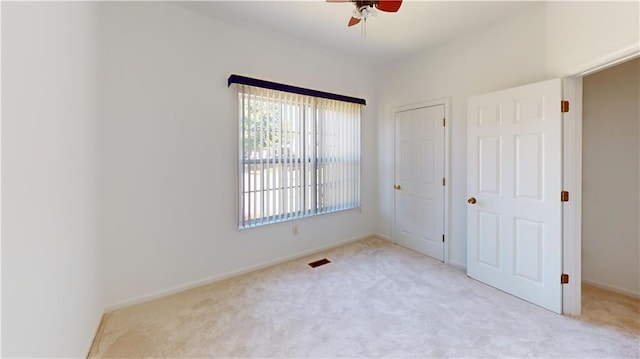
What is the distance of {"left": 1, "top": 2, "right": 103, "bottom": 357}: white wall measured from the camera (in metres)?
0.94

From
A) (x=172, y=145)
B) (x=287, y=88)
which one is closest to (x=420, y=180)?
(x=287, y=88)

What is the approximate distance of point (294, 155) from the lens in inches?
125

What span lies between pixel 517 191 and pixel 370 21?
2.27 metres

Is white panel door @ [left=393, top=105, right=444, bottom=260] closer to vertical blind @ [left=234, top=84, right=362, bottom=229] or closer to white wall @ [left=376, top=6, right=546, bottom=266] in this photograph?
white wall @ [left=376, top=6, right=546, bottom=266]

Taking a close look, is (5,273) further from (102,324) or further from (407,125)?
(407,125)

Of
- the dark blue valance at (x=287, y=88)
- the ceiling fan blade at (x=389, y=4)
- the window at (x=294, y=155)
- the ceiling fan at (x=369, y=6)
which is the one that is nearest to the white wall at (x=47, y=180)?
the dark blue valance at (x=287, y=88)

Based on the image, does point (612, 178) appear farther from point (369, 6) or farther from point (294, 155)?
point (294, 155)

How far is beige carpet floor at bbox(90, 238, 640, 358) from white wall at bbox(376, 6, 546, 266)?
100 cm

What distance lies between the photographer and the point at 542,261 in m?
2.23

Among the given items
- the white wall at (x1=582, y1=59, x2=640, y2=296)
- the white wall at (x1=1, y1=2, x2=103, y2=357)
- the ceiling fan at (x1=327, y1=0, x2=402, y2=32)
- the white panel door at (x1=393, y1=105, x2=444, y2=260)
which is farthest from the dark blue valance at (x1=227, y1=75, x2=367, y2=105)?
the white wall at (x1=582, y1=59, x2=640, y2=296)

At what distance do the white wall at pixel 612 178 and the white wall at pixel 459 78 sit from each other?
2.55 ft

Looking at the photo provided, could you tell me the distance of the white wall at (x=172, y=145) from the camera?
218 cm

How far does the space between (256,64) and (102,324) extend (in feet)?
9.33

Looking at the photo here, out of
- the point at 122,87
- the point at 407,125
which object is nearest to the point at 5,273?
the point at 122,87
